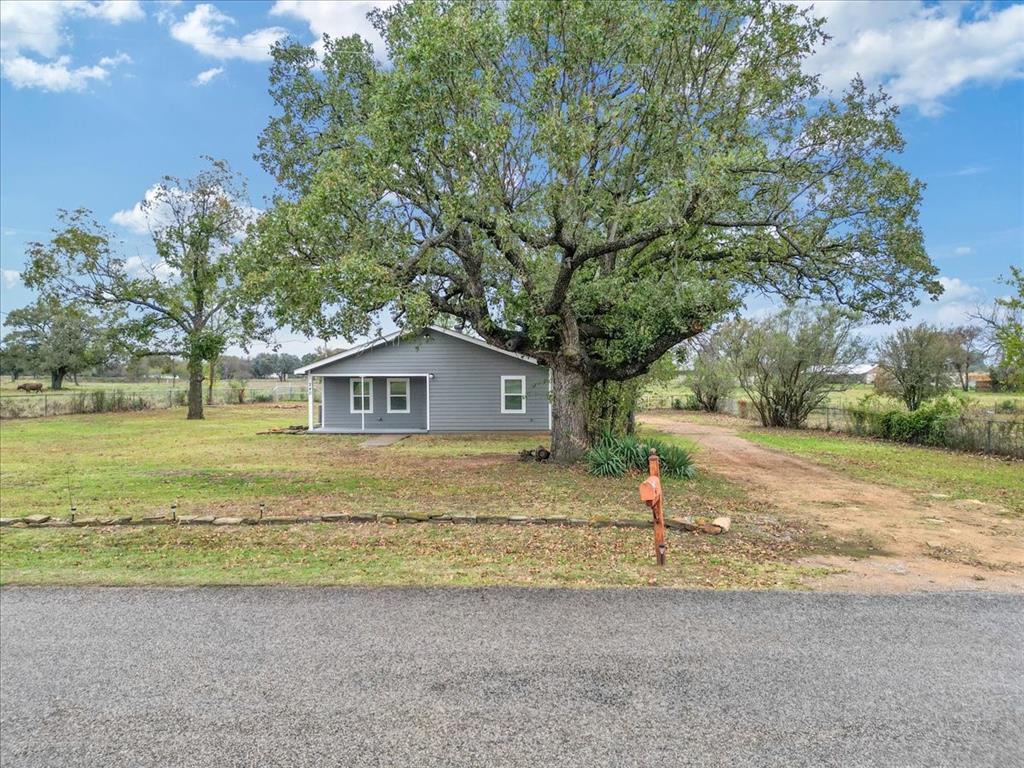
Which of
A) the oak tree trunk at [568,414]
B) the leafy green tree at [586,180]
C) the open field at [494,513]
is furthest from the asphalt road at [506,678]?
the oak tree trunk at [568,414]

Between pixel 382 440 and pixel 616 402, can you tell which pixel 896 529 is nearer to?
pixel 616 402

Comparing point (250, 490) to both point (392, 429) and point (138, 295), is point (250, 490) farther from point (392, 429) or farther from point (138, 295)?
point (138, 295)

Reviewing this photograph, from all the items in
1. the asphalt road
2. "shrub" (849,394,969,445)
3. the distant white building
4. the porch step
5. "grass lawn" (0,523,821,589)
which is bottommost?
the asphalt road

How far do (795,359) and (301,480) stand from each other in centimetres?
2018

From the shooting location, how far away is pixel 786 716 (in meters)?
Answer: 2.94

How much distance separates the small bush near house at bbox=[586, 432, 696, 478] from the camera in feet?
35.5

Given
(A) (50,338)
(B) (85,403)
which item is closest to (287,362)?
(A) (50,338)

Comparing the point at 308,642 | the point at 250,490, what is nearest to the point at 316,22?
the point at 250,490

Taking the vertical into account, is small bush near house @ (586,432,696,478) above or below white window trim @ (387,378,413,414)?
below

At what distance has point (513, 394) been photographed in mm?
21297

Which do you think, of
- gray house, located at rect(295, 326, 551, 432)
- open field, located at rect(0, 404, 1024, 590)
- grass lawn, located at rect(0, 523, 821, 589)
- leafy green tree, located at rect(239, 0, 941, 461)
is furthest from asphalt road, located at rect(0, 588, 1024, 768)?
gray house, located at rect(295, 326, 551, 432)

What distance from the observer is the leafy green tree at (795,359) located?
23.3 m

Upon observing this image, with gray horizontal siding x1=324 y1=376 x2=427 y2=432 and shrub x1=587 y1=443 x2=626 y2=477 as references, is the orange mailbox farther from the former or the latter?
gray horizontal siding x1=324 y1=376 x2=427 y2=432

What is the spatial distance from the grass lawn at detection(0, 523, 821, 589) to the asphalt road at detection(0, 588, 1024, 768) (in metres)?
0.36
